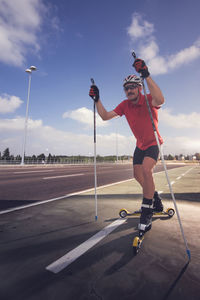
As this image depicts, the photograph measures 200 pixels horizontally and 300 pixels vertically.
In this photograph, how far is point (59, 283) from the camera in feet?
4.74

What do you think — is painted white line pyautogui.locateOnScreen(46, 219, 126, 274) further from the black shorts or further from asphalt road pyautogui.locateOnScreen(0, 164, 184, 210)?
asphalt road pyautogui.locateOnScreen(0, 164, 184, 210)

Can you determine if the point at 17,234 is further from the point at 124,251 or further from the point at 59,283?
the point at 124,251

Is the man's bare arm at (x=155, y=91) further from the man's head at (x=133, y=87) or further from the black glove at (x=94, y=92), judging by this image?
the black glove at (x=94, y=92)

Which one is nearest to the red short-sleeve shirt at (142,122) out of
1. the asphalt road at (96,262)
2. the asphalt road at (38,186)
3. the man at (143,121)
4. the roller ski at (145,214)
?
the man at (143,121)

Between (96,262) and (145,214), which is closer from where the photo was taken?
(96,262)

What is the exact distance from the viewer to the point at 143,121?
301cm

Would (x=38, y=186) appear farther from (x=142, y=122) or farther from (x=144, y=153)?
(x=142, y=122)

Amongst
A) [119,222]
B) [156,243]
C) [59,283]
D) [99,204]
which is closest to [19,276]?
[59,283]

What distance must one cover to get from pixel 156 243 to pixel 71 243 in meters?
1.09

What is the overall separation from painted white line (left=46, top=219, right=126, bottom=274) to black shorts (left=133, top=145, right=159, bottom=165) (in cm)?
124

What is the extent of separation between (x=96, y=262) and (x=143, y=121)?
2.21m

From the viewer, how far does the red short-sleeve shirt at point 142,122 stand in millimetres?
2980

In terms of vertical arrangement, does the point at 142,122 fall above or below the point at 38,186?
above

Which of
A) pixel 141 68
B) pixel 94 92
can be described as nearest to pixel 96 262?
pixel 141 68
